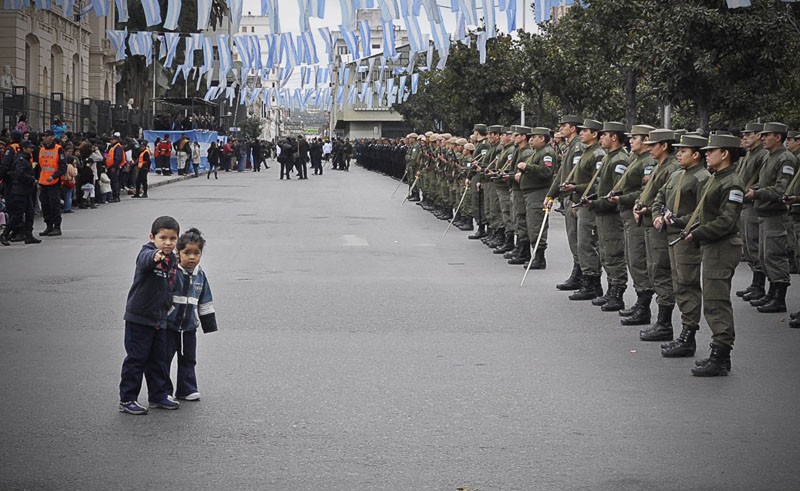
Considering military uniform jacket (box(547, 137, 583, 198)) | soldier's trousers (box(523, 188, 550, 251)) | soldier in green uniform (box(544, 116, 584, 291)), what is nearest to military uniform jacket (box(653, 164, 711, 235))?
soldier in green uniform (box(544, 116, 584, 291))

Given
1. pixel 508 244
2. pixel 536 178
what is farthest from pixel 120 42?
pixel 536 178

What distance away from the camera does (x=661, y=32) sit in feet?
66.9

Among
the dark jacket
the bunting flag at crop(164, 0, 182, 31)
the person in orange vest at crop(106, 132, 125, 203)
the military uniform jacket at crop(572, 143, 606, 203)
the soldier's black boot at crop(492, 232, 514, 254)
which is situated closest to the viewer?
the dark jacket

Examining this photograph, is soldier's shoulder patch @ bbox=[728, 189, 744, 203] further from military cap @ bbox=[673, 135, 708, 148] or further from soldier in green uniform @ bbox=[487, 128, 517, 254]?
soldier in green uniform @ bbox=[487, 128, 517, 254]

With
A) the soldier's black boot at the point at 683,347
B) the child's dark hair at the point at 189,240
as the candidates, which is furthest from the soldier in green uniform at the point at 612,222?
the child's dark hair at the point at 189,240

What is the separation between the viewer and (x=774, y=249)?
12570 millimetres

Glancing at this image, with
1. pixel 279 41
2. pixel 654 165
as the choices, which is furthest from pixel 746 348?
pixel 279 41

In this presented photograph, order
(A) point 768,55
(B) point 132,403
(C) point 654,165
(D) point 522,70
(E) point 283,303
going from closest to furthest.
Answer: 1. (B) point 132,403
2. (C) point 654,165
3. (E) point 283,303
4. (A) point 768,55
5. (D) point 522,70

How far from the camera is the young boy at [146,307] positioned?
741 cm

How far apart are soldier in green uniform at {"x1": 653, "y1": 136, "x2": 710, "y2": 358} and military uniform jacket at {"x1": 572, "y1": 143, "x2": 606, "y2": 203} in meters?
3.48

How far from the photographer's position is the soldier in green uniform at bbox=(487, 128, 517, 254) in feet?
58.8

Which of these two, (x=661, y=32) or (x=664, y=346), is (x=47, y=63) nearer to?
(x=661, y=32)

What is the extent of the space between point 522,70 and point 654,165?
25.9 m

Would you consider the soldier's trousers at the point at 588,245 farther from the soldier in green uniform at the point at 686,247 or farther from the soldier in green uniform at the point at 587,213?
the soldier in green uniform at the point at 686,247
